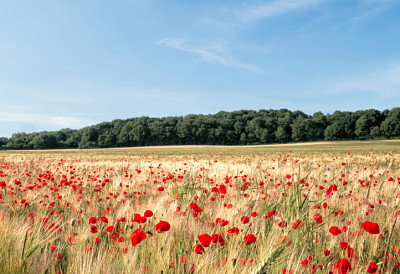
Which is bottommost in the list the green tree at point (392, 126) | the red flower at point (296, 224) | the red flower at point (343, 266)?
the red flower at point (343, 266)

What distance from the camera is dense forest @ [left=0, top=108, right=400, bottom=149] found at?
100081 millimetres

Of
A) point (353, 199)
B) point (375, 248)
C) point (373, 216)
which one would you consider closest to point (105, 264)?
point (375, 248)

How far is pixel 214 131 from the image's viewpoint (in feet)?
365

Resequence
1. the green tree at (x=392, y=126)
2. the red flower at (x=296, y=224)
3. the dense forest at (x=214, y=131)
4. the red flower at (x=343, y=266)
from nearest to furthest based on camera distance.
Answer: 1. the red flower at (x=343, y=266)
2. the red flower at (x=296, y=224)
3. the green tree at (x=392, y=126)
4. the dense forest at (x=214, y=131)

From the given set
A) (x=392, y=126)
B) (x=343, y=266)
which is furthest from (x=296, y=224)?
(x=392, y=126)

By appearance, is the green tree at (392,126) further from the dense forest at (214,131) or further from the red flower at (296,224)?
the red flower at (296,224)

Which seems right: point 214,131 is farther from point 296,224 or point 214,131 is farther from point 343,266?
point 343,266

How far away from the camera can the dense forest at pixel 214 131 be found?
100 metres

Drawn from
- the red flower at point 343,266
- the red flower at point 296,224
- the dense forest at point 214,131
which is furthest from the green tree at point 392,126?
the red flower at point 343,266

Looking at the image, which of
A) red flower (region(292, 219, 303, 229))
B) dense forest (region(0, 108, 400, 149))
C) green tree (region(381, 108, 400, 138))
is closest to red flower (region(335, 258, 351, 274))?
red flower (region(292, 219, 303, 229))

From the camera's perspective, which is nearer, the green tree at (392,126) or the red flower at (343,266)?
the red flower at (343,266)

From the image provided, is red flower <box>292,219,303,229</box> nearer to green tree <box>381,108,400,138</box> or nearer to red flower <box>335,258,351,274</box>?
red flower <box>335,258,351,274</box>

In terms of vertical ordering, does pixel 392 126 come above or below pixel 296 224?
above

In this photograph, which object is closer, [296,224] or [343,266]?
[343,266]
